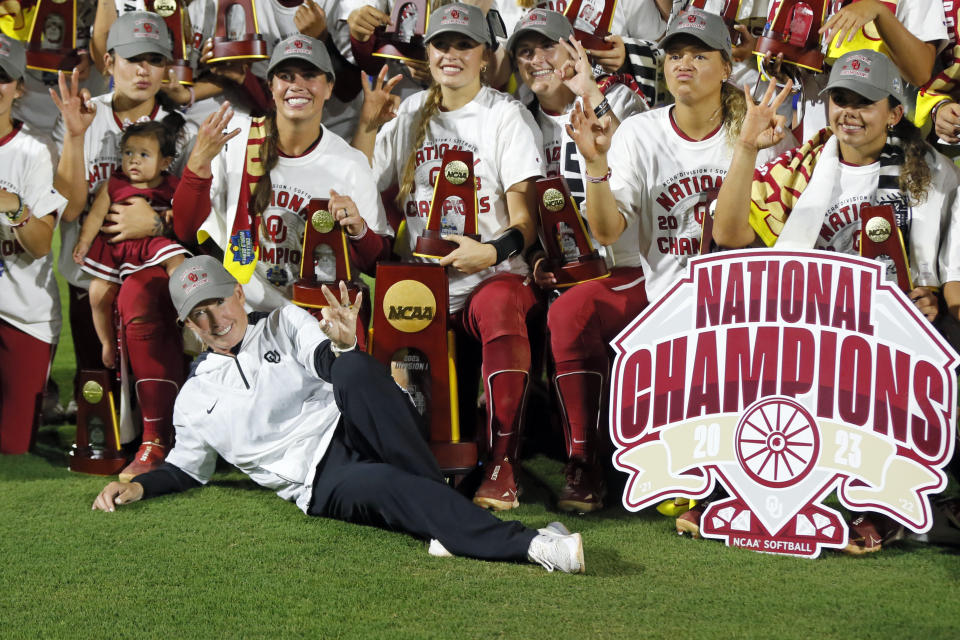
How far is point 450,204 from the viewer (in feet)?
12.6

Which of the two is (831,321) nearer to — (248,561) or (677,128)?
Answer: (677,128)

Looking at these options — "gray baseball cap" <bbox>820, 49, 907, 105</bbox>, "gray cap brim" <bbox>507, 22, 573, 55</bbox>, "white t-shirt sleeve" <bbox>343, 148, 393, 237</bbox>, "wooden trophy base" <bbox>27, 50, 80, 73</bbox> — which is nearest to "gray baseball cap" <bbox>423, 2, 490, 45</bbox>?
"gray cap brim" <bbox>507, 22, 573, 55</bbox>

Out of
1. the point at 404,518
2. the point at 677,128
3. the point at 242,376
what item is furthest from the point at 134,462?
the point at 677,128

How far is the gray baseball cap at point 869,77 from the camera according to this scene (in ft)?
10.9

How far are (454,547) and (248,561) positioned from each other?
574 millimetres

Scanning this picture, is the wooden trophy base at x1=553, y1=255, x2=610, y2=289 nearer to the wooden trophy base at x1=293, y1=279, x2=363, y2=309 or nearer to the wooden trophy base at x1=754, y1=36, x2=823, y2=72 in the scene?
the wooden trophy base at x1=293, y1=279, x2=363, y2=309

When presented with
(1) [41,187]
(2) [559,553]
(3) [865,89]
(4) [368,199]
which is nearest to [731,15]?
(3) [865,89]

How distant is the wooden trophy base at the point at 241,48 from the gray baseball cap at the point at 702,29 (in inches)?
63.1

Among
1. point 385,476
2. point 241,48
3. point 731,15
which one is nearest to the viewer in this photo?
point 385,476

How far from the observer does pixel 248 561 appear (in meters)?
3.14

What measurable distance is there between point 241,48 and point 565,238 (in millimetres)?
1568

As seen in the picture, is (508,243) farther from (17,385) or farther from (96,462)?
(17,385)

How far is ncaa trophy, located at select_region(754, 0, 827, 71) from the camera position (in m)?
3.89

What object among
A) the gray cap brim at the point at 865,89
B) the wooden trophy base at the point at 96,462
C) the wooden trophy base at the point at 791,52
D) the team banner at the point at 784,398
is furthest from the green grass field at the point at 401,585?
the wooden trophy base at the point at 791,52
